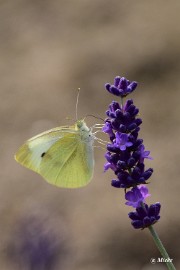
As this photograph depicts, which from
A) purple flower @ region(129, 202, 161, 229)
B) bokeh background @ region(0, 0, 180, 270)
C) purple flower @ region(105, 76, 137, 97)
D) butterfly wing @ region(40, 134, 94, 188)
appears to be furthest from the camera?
bokeh background @ region(0, 0, 180, 270)

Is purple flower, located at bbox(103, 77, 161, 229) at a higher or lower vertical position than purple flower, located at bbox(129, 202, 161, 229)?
higher

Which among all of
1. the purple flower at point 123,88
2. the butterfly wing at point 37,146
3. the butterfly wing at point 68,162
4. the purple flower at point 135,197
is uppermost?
the butterfly wing at point 37,146

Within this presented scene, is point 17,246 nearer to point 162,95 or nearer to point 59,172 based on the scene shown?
point 59,172

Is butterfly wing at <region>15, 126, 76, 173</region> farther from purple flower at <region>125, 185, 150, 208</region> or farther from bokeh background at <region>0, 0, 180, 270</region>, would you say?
purple flower at <region>125, 185, 150, 208</region>

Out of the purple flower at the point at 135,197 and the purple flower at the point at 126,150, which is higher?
the purple flower at the point at 126,150

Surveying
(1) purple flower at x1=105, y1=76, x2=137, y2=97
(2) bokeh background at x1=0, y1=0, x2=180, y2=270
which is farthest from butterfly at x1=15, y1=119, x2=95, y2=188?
(1) purple flower at x1=105, y1=76, x2=137, y2=97

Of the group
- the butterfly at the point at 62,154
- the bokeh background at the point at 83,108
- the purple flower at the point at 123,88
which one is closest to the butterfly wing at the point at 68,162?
the butterfly at the point at 62,154

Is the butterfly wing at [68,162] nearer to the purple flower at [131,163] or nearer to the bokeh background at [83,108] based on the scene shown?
the bokeh background at [83,108]
